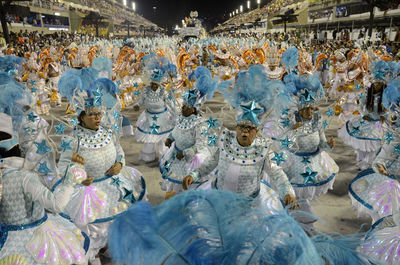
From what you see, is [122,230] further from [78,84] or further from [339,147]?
[339,147]

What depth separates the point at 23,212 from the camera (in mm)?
Answer: 2080

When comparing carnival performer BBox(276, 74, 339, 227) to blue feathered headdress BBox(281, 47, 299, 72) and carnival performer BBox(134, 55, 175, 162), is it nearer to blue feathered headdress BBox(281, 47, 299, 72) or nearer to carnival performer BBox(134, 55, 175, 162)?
carnival performer BBox(134, 55, 175, 162)

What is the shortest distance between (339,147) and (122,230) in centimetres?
693

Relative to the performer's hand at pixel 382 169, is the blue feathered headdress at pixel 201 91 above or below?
above

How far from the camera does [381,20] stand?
915 inches

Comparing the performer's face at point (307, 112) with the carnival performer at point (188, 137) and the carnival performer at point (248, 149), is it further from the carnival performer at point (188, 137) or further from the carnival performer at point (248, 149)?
the carnival performer at point (248, 149)

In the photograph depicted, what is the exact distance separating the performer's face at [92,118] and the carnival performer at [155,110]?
255 centimetres

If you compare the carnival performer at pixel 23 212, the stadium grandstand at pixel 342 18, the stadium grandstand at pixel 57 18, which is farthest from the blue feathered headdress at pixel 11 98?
the stadium grandstand at pixel 57 18

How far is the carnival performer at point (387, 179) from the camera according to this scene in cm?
313

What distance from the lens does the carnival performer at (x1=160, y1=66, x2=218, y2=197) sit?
12.9ft

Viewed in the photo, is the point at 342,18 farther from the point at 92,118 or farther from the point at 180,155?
the point at 92,118

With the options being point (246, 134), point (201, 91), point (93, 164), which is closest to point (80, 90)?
point (93, 164)

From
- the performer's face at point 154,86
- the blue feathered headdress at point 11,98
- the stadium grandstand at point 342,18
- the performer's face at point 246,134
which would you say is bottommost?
the performer's face at point 246,134

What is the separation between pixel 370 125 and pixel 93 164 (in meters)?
4.73
